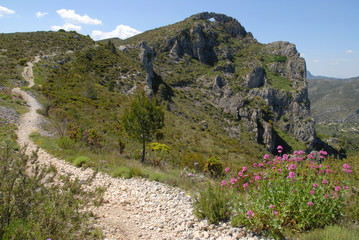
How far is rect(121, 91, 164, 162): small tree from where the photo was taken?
1092 centimetres

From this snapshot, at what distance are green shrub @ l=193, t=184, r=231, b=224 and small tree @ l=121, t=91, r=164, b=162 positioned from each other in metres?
7.18

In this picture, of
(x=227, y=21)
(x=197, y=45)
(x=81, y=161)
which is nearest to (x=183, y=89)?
(x=197, y=45)

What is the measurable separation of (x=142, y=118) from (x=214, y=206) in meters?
7.53

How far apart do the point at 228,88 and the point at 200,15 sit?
56.2 meters

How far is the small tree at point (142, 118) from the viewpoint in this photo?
10.9m

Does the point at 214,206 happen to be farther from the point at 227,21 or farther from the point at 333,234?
the point at 227,21

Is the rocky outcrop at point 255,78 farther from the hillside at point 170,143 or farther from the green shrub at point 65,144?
the green shrub at point 65,144

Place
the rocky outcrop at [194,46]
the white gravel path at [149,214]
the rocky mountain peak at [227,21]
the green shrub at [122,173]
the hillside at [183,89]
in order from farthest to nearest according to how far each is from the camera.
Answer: the rocky mountain peak at [227,21], the rocky outcrop at [194,46], the hillside at [183,89], the green shrub at [122,173], the white gravel path at [149,214]

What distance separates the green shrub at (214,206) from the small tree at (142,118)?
282 inches

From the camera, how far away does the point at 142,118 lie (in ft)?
35.7

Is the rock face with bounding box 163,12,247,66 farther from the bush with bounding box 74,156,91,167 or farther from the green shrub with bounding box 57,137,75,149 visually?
the bush with bounding box 74,156,91,167

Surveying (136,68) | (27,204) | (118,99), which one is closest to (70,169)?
(27,204)

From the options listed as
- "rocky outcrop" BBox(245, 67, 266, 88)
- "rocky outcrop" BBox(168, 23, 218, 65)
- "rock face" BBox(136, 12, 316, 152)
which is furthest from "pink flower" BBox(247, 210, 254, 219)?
"rocky outcrop" BBox(168, 23, 218, 65)

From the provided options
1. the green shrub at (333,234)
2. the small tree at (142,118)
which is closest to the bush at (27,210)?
the green shrub at (333,234)
